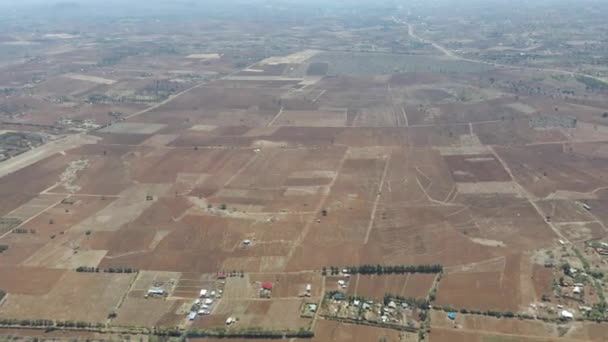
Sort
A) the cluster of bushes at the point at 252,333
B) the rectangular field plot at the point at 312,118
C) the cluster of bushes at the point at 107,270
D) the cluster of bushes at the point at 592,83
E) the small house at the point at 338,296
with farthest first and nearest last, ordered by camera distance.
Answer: the cluster of bushes at the point at 592,83
the rectangular field plot at the point at 312,118
the cluster of bushes at the point at 107,270
the small house at the point at 338,296
the cluster of bushes at the point at 252,333

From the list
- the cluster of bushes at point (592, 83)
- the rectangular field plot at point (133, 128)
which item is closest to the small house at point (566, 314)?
the rectangular field plot at point (133, 128)

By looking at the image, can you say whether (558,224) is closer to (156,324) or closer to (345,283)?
(345,283)

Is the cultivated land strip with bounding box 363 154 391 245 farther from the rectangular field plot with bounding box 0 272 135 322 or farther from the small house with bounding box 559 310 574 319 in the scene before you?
the rectangular field plot with bounding box 0 272 135 322

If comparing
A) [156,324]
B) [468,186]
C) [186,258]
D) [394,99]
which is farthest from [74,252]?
[394,99]

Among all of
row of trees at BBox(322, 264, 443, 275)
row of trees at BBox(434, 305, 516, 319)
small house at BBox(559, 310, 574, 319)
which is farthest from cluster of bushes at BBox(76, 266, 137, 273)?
small house at BBox(559, 310, 574, 319)

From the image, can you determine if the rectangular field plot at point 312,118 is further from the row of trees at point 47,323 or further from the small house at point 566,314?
the row of trees at point 47,323

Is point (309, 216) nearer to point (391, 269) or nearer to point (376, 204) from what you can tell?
point (376, 204)
